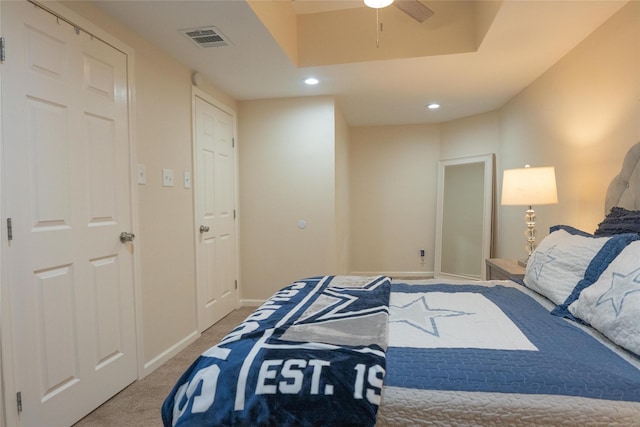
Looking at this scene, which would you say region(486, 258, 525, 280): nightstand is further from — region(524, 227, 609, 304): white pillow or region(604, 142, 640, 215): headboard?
region(604, 142, 640, 215): headboard

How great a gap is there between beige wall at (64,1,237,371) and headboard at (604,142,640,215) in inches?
112

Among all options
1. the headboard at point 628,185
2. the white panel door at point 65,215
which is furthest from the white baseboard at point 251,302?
the headboard at point 628,185

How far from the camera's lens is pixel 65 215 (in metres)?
1.65

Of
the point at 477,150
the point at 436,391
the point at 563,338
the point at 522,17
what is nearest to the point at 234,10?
the point at 522,17

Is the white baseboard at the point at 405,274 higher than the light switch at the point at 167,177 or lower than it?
lower

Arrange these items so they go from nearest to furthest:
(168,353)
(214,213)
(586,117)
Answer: (586,117)
(168,353)
(214,213)

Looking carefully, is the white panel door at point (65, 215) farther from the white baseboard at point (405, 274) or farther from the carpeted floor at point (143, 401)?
the white baseboard at point (405, 274)

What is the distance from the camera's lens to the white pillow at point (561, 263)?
4.68ft

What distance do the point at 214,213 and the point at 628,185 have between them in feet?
9.81

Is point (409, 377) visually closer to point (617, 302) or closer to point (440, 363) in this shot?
point (440, 363)

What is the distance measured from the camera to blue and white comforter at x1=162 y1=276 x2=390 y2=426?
34.1 inches

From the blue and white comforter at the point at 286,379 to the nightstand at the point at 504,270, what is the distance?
4.94 feet

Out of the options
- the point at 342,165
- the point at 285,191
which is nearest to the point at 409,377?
the point at 285,191

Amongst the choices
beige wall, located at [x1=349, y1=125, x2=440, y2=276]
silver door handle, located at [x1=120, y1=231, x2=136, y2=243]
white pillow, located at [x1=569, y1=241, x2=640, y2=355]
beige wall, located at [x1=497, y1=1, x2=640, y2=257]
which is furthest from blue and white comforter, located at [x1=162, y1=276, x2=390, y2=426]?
beige wall, located at [x1=349, y1=125, x2=440, y2=276]
